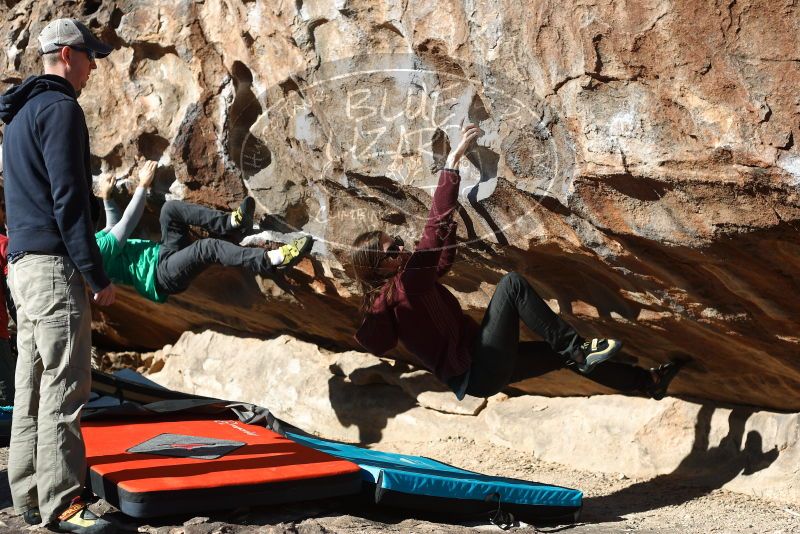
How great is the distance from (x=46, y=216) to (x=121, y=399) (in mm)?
1822

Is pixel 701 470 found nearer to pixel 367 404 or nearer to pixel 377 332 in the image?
pixel 377 332

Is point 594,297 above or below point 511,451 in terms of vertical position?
above

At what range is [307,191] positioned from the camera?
3.90m

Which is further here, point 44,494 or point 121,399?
point 121,399

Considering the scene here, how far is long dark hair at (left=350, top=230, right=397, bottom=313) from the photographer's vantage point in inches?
131

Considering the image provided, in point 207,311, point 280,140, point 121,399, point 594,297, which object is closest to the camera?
point 594,297

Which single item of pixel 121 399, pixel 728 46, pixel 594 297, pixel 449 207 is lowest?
pixel 121 399

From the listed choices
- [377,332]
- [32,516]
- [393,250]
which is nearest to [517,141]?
[393,250]

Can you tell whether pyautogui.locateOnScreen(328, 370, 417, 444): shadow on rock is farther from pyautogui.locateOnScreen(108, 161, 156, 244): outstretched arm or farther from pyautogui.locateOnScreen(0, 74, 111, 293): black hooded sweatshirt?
pyautogui.locateOnScreen(0, 74, 111, 293): black hooded sweatshirt

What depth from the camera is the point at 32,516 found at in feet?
8.66

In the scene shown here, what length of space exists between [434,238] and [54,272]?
1.27m

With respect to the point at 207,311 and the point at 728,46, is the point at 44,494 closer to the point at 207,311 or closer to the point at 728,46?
the point at 728,46

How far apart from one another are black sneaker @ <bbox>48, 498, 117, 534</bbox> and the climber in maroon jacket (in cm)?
116

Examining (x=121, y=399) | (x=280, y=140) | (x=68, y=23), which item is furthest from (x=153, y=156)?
(x=68, y=23)
